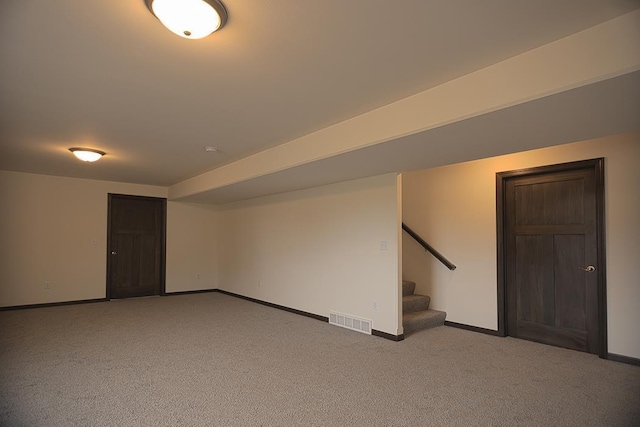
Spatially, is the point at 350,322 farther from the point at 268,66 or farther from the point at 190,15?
the point at 190,15

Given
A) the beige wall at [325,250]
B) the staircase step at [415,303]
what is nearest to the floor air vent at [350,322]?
the beige wall at [325,250]

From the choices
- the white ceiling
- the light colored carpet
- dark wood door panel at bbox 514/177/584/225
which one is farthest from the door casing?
the white ceiling

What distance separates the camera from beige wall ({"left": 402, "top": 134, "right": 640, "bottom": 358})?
139 inches

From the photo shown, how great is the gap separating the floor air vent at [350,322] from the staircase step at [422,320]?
1.55 feet

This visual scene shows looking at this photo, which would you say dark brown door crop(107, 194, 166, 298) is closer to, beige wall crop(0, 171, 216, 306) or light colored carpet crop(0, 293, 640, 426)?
beige wall crop(0, 171, 216, 306)

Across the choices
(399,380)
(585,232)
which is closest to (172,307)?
(399,380)

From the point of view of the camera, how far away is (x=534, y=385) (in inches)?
116

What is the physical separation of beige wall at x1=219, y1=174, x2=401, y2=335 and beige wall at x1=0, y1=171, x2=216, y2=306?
257cm

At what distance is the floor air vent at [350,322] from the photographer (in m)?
4.65

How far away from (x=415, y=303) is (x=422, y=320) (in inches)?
13.8

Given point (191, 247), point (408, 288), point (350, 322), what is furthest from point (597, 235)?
point (191, 247)

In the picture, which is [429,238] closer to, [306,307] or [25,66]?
[306,307]

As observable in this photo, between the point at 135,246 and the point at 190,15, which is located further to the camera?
the point at 135,246

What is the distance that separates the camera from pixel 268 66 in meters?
2.41
